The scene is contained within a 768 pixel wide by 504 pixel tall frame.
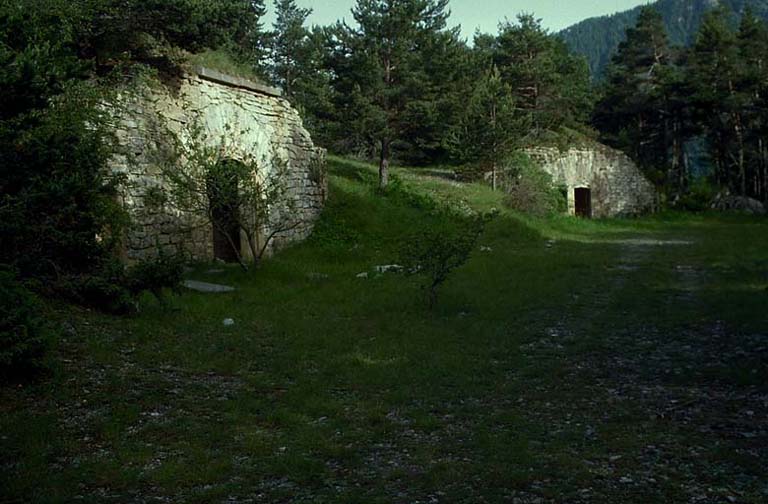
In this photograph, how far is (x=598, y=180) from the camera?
87.8 feet

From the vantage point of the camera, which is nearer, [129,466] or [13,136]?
[129,466]

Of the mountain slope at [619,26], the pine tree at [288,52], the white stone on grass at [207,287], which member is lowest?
the white stone on grass at [207,287]

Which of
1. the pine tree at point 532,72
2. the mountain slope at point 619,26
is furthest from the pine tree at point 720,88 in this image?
the mountain slope at point 619,26

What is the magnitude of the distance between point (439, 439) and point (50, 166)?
461 cm

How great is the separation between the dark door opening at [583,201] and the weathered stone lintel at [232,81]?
16810 mm

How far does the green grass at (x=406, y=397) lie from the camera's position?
3.58 meters

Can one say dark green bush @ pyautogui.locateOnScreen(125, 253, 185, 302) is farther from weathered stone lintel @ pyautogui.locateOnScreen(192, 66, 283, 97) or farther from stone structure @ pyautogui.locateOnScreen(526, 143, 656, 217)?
stone structure @ pyautogui.locateOnScreen(526, 143, 656, 217)

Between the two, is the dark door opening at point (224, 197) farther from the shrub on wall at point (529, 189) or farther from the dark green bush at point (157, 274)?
the shrub on wall at point (529, 189)

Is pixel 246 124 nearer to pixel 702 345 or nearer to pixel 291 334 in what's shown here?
pixel 291 334

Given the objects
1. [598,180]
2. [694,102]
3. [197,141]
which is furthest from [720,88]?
[197,141]

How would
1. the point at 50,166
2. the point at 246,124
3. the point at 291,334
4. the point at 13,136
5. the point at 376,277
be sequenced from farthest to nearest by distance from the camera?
1. the point at 246,124
2. the point at 376,277
3. the point at 291,334
4. the point at 50,166
5. the point at 13,136

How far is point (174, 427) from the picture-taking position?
177 inches

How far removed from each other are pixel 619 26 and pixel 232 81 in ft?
421

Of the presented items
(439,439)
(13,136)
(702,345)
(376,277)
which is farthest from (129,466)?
(376,277)
